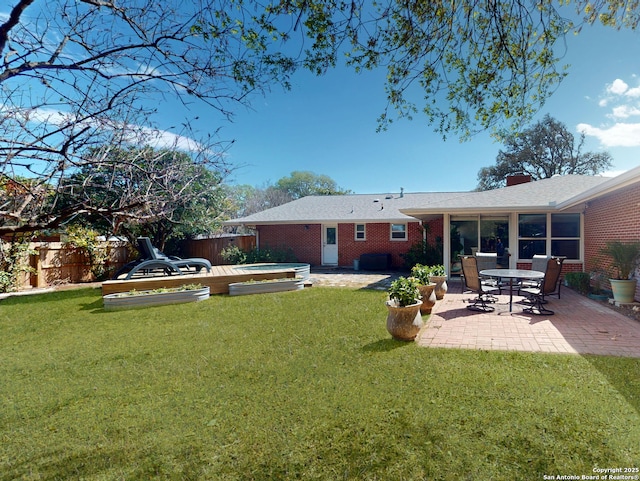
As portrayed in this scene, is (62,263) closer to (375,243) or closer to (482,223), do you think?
(375,243)

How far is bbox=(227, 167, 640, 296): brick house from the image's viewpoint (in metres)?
8.67

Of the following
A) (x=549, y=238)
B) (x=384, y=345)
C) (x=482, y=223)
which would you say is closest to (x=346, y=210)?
(x=482, y=223)

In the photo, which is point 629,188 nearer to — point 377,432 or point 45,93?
point 377,432

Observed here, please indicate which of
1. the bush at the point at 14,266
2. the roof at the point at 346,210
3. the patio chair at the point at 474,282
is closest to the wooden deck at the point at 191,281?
the bush at the point at 14,266

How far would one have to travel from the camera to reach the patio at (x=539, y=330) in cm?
466

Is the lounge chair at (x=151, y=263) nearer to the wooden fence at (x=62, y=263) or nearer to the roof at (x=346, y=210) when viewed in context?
the wooden fence at (x=62, y=263)

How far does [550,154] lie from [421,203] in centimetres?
1927

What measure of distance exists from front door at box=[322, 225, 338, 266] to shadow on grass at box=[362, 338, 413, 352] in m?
12.5

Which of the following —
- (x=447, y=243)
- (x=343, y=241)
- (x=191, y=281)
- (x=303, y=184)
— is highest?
(x=303, y=184)

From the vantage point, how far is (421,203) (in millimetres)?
18359

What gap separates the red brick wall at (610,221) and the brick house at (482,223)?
0.03 meters

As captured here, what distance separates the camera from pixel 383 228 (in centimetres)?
1670

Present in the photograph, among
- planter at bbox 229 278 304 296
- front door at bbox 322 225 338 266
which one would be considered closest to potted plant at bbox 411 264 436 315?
planter at bbox 229 278 304 296

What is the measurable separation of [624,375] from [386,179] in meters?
24.2
